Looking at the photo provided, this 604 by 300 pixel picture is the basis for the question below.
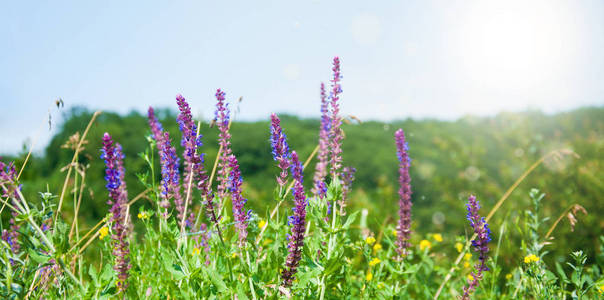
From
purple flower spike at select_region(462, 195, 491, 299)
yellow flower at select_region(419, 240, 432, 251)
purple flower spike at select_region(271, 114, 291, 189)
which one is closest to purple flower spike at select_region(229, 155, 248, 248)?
purple flower spike at select_region(271, 114, 291, 189)

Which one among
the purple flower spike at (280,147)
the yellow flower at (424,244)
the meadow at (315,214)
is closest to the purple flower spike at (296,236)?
the meadow at (315,214)

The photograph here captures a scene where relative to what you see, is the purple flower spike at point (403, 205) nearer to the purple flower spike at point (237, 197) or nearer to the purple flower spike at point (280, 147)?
the purple flower spike at point (280, 147)

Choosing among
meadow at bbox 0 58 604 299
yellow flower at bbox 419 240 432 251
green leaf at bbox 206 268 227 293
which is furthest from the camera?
yellow flower at bbox 419 240 432 251

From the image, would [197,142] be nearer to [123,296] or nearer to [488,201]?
[123,296]

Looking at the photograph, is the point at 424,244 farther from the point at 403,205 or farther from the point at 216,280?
the point at 216,280

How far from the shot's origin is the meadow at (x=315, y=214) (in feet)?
7.34

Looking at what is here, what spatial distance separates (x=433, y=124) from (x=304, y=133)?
539 cm

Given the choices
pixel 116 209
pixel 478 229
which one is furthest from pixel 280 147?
pixel 478 229

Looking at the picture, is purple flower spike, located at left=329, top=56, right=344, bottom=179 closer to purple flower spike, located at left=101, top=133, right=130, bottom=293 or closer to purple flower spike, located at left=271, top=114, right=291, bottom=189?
purple flower spike, located at left=271, top=114, right=291, bottom=189

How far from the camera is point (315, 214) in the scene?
2.17 meters

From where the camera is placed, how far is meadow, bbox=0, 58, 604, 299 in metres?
2.24

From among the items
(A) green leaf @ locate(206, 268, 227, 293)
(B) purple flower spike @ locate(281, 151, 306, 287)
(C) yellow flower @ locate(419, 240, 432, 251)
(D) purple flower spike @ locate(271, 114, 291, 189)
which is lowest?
(C) yellow flower @ locate(419, 240, 432, 251)

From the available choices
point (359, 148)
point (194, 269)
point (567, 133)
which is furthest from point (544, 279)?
point (567, 133)

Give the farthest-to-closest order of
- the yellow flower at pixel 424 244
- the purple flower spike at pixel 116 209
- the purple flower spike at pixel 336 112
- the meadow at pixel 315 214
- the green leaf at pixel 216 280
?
the yellow flower at pixel 424 244 < the purple flower spike at pixel 336 112 < the purple flower spike at pixel 116 209 < the meadow at pixel 315 214 < the green leaf at pixel 216 280
